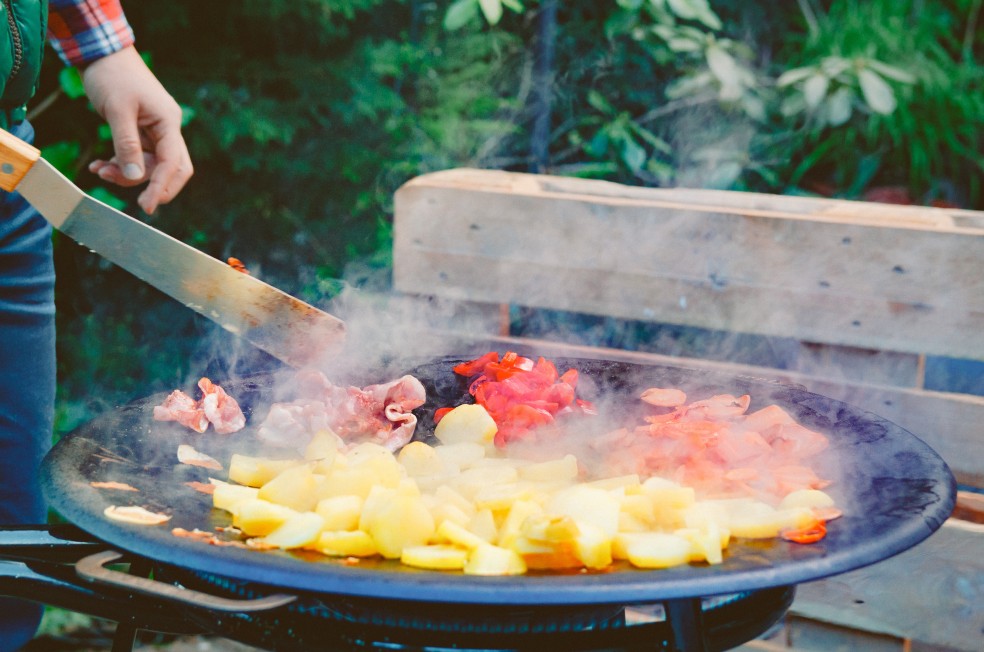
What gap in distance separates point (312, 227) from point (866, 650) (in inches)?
96.6

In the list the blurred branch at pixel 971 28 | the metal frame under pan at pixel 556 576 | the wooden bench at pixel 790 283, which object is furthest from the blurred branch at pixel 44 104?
the blurred branch at pixel 971 28

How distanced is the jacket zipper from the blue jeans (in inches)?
6.8

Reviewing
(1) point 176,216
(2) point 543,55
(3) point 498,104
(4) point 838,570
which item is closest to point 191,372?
(1) point 176,216

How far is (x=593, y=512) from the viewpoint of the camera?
51.0 inches

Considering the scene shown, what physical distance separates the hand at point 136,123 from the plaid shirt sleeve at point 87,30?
2cm

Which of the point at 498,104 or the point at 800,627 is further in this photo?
the point at 498,104

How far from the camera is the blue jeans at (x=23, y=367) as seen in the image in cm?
197

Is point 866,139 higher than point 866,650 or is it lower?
higher

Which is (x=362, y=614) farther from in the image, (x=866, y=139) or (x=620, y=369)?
(x=866, y=139)

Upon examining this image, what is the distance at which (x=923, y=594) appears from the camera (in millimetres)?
2596

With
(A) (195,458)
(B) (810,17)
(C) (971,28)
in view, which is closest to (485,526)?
(A) (195,458)

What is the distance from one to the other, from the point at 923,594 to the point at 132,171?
7.67 feet

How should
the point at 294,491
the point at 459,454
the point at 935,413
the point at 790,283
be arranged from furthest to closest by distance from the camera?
the point at 790,283 < the point at 935,413 < the point at 459,454 < the point at 294,491

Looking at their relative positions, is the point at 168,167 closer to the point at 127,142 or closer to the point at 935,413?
the point at 127,142
